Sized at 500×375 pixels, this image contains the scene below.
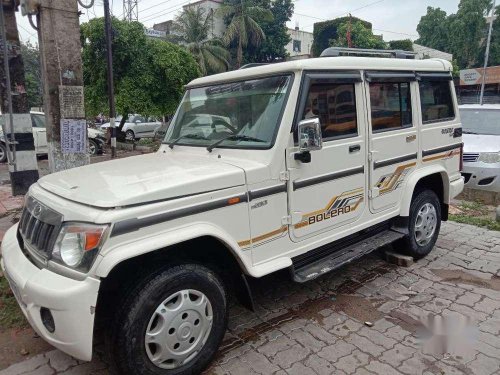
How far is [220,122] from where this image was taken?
140 inches

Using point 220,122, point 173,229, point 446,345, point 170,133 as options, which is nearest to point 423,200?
point 446,345

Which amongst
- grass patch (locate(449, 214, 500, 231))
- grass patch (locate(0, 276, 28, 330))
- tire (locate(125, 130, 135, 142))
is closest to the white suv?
grass patch (locate(0, 276, 28, 330))

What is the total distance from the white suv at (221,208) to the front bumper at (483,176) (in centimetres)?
330

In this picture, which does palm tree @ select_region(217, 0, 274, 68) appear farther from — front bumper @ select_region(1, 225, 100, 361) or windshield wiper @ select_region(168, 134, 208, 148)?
front bumper @ select_region(1, 225, 100, 361)

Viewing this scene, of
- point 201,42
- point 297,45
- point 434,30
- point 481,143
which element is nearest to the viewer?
point 481,143

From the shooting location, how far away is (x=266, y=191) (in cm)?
300

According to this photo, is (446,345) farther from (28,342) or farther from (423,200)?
(28,342)

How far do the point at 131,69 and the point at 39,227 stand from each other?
13.9 m

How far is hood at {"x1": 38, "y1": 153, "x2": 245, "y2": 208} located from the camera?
8.04 feet

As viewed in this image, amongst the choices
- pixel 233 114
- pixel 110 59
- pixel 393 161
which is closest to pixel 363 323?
pixel 393 161

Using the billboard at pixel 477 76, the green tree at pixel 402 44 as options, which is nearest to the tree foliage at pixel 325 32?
the green tree at pixel 402 44

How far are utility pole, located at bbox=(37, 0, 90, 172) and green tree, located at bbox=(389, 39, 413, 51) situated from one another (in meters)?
32.8

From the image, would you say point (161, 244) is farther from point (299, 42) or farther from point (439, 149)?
point (299, 42)

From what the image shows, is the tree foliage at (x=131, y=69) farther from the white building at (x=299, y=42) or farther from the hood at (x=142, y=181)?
the white building at (x=299, y=42)
